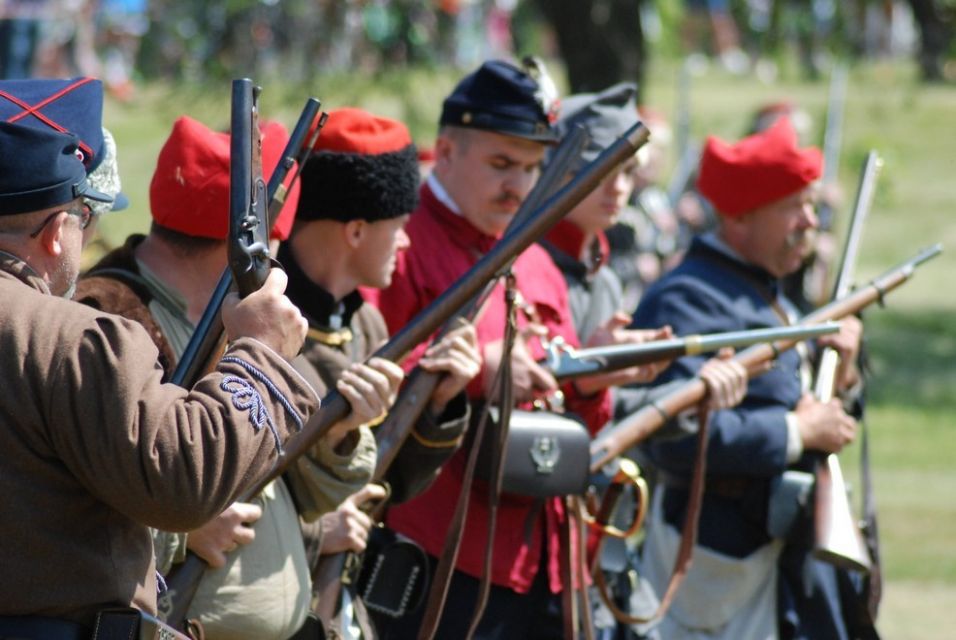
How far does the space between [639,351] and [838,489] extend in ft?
3.88

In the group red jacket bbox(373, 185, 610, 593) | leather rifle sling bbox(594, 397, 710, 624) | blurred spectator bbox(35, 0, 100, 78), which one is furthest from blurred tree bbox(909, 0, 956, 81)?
blurred spectator bbox(35, 0, 100, 78)

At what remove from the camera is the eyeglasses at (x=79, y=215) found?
9.11 feet

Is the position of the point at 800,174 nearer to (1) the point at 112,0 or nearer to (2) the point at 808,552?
(2) the point at 808,552

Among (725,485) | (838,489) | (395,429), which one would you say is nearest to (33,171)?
(395,429)

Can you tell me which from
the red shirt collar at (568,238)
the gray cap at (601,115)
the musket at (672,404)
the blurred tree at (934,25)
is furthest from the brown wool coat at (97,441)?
the blurred tree at (934,25)

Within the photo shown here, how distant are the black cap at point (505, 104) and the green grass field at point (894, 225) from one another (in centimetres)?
166

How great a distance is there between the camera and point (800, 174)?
19.0ft

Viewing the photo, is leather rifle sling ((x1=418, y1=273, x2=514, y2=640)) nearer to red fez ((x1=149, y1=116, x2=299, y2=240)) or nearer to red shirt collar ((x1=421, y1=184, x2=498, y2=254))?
red shirt collar ((x1=421, y1=184, x2=498, y2=254))

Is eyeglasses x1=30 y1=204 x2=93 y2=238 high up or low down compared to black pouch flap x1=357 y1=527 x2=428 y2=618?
up

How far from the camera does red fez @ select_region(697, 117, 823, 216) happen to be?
5793mm

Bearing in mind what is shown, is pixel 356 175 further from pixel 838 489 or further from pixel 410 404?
pixel 838 489

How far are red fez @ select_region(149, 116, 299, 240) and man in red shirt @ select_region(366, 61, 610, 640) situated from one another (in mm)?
1040

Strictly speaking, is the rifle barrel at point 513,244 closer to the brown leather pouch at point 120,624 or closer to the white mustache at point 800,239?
the brown leather pouch at point 120,624

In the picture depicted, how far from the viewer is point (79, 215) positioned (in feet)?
9.36
